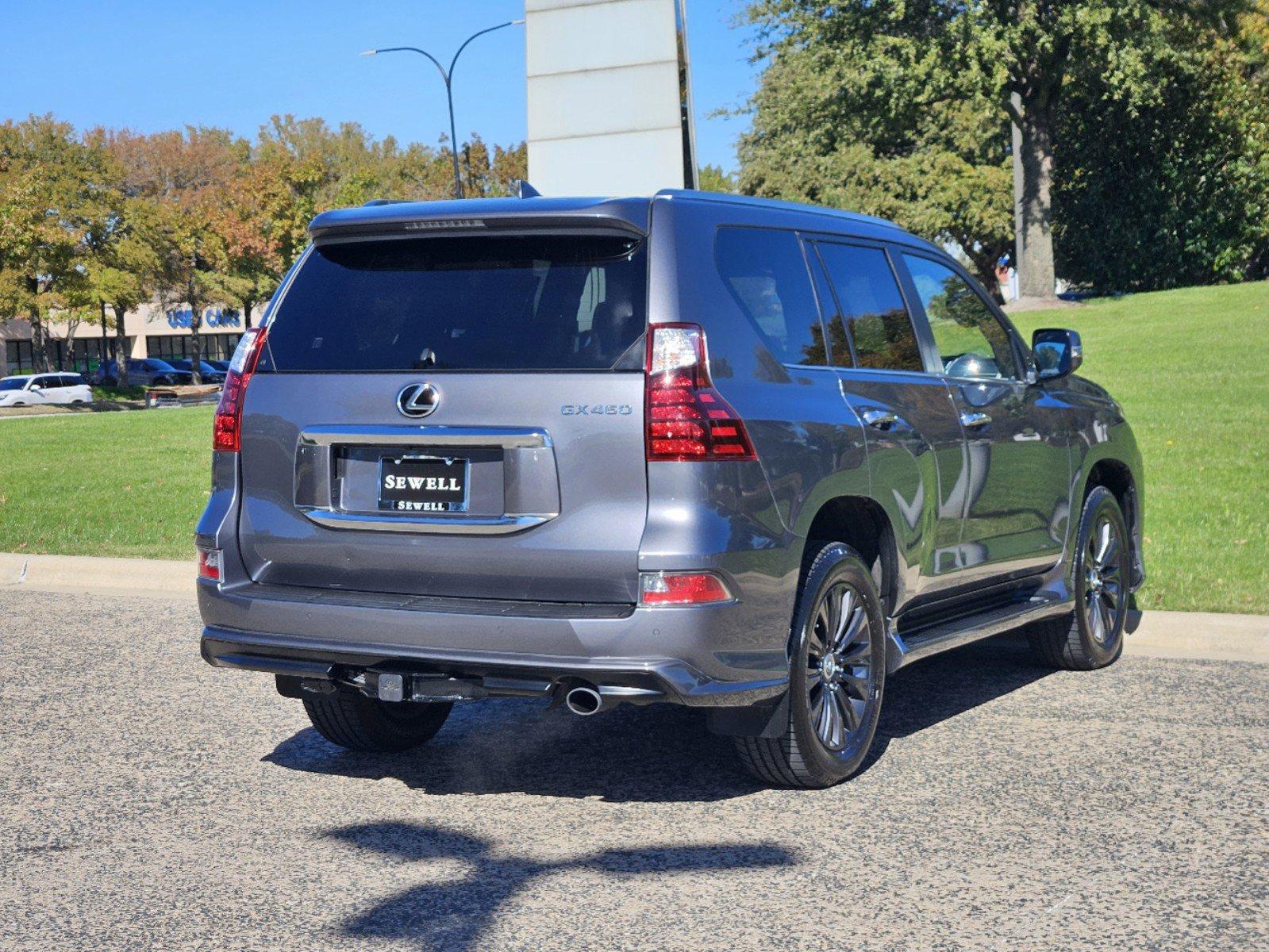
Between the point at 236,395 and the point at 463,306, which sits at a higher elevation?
the point at 463,306

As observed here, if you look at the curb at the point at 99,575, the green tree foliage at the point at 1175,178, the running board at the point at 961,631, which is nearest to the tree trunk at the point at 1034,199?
the green tree foliage at the point at 1175,178

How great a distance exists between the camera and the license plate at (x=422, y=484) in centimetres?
485

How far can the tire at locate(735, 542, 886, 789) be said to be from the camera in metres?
5.16

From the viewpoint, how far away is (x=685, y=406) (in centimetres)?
468

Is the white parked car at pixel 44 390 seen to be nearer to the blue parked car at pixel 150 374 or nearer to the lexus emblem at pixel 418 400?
the blue parked car at pixel 150 374

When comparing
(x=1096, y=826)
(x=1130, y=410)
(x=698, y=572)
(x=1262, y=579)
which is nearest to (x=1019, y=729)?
(x=1096, y=826)

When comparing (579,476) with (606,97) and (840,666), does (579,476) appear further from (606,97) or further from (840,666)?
(606,97)

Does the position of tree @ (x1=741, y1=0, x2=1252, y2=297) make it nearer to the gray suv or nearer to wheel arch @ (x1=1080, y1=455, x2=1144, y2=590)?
wheel arch @ (x1=1080, y1=455, x2=1144, y2=590)

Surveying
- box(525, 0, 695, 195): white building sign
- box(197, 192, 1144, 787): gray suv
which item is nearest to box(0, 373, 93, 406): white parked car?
box(525, 0, 695, 195): white building sign

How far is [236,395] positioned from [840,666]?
2293mm

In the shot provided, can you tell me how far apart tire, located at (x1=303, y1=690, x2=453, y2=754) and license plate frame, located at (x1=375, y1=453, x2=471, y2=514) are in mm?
A: 1076

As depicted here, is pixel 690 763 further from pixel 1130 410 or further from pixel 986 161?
pixel 986 161

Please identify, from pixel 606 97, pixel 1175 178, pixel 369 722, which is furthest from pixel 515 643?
pixel 1175 178

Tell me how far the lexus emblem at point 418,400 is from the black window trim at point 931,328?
7.49ft
